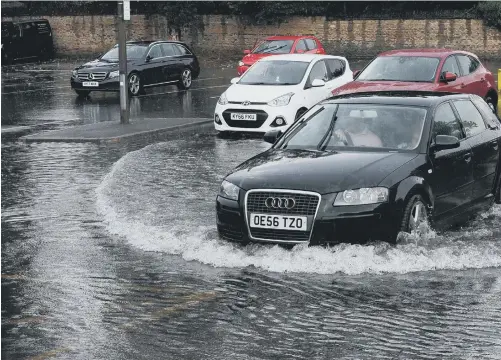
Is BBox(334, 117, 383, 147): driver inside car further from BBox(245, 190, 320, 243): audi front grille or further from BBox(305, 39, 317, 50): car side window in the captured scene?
BBox(305, 39, 317, 50): car side window

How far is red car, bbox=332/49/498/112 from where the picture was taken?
62.3 feet

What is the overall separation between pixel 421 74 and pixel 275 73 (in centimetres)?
339

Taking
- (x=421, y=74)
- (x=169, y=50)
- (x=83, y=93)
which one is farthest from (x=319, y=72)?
(x=169, y=50)

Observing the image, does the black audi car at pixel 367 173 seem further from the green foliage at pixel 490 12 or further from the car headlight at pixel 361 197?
the green foliage at pixel 490 12

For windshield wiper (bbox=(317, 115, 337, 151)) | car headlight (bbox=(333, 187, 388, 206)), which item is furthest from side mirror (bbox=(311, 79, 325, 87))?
car headlight (bbox=(333, 187, 388, 206))

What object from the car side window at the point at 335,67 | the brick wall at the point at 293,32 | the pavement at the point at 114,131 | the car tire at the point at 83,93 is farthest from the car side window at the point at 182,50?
the brick wall at the point at 293,32

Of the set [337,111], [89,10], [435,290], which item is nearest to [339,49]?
[89,10]

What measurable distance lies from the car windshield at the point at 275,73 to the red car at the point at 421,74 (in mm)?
1752

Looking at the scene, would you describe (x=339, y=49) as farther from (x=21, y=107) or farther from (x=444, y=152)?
(x=444, y=152)

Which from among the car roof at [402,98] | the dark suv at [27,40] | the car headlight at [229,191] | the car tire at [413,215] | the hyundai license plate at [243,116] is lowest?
the dark suv at [27,40]

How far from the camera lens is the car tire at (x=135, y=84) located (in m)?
30.3

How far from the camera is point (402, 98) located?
11344 mm

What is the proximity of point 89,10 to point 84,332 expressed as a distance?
43.8 metres

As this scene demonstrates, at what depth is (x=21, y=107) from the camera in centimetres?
2753
